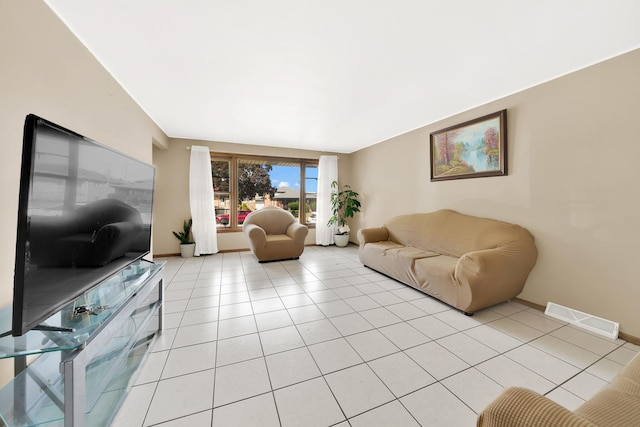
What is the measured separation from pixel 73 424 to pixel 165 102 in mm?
3333

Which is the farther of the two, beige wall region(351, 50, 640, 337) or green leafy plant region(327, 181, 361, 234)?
green leafy plant region(327, 181, 361, 234)

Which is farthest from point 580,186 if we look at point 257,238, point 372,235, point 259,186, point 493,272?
point 259,186

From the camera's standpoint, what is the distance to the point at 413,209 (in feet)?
13.8

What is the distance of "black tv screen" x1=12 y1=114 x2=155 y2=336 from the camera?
83 centimetres

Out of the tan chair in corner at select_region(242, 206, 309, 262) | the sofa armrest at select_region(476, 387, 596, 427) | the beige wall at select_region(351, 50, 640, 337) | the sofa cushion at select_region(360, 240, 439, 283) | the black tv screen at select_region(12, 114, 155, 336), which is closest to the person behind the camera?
the sofa armrest at select_region(476, 387, 596, 427)

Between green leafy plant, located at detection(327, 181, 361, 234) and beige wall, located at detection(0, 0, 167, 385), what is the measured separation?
14.5ft

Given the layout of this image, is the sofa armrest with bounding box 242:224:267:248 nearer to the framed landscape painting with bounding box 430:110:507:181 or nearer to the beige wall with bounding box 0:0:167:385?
the beige wall with bounding box 0:0:167:385

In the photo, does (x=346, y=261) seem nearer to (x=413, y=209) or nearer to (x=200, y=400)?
(x=413, y=209)

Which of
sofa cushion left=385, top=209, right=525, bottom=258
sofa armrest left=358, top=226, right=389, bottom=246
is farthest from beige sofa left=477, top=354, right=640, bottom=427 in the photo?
sofa armrest left=358, top=226, right=389, bottom=246

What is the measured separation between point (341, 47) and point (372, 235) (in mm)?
2905

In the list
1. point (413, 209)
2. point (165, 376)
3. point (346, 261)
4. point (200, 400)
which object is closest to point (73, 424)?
point (200, 400)

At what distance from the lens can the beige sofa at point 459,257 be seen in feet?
7.56

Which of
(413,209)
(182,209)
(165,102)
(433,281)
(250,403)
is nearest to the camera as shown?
(250,403)

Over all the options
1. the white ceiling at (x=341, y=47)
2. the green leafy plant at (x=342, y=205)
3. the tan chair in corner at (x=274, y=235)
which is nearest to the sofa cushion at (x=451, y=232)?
the white ceiling at (x=341, y=47)
